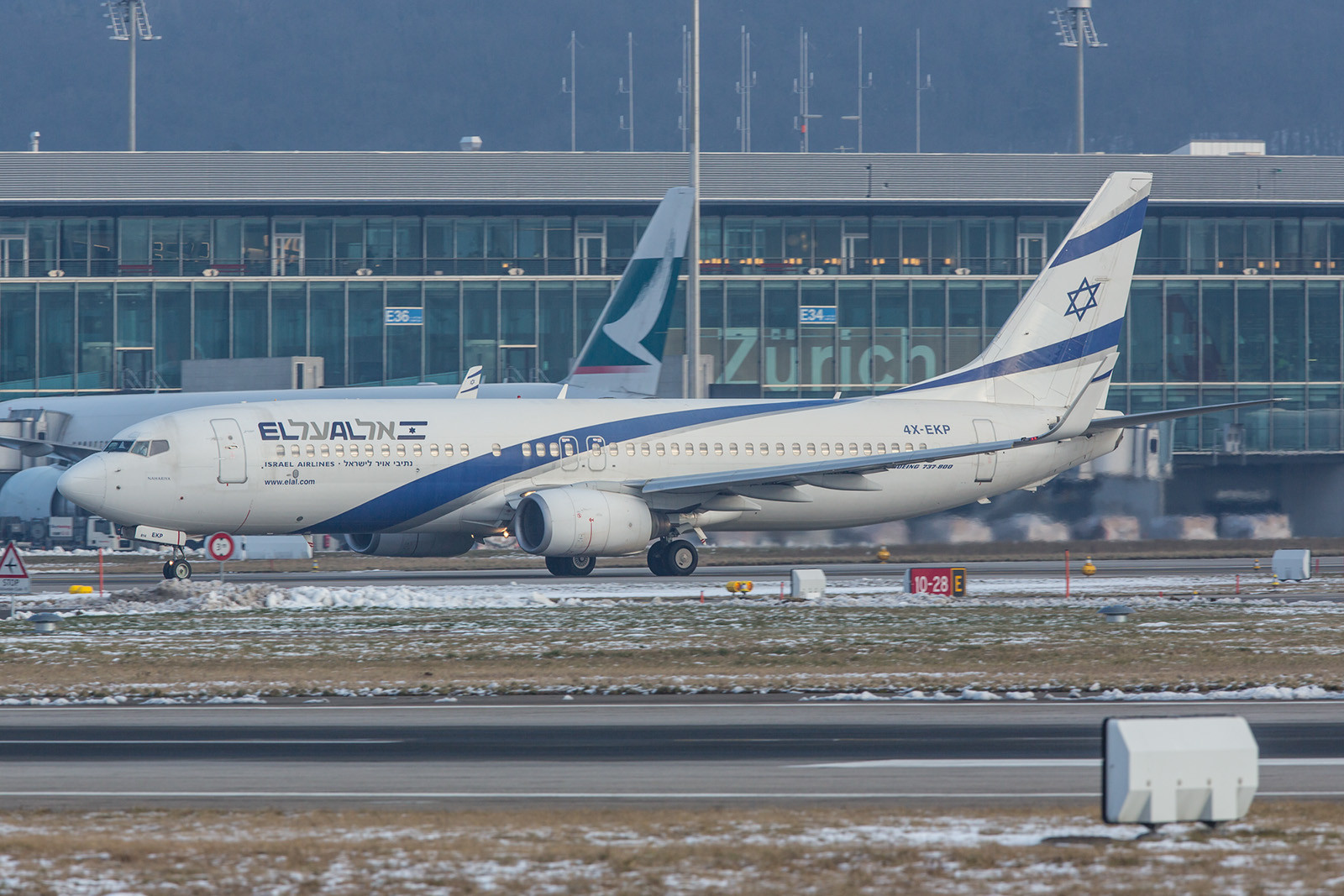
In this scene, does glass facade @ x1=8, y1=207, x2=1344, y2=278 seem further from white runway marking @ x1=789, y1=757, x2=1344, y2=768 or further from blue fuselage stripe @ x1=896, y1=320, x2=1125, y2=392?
white runway marking @ x1=789, y1=757, x2=1344, y2=768

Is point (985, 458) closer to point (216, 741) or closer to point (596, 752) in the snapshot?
point (596, 752)

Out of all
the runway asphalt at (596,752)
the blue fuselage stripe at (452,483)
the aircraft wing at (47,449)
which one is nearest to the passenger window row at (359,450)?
the blue fuselage stripe at (452,483)

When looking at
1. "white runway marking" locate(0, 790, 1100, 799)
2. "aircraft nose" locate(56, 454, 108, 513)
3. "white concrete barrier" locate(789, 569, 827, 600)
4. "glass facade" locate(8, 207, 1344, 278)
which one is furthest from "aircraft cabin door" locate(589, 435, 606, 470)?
"glass facade" locate(8, 207, 1344, 278)

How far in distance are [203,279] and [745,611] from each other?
50626mm

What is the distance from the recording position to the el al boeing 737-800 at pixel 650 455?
36.8 metres

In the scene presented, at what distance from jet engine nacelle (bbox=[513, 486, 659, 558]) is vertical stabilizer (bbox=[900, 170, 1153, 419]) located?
10.3m

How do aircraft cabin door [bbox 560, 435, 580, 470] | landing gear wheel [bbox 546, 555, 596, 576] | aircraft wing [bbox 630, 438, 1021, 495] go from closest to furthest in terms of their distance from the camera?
aircraft wing [bbox 630, 438, 1021, 495] < aircraft cabin door [bbox 560, 435, 580, 470] < landing gear wheel [bbox 546, 555, 596, 576]

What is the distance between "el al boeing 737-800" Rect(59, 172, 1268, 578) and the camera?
36781 millimetres

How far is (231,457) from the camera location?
1438 inches

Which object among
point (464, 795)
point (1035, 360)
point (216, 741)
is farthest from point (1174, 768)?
point (1035, 360)

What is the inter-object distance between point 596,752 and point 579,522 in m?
A: 22.0

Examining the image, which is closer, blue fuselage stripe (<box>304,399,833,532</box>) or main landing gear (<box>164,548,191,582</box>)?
main landing gear (<box>164,548,191,582</box>)

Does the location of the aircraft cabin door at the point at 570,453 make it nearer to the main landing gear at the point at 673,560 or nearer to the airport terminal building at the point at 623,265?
the main landing gear at the point at 673,560

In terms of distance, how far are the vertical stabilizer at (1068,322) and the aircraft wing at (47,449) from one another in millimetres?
25529
